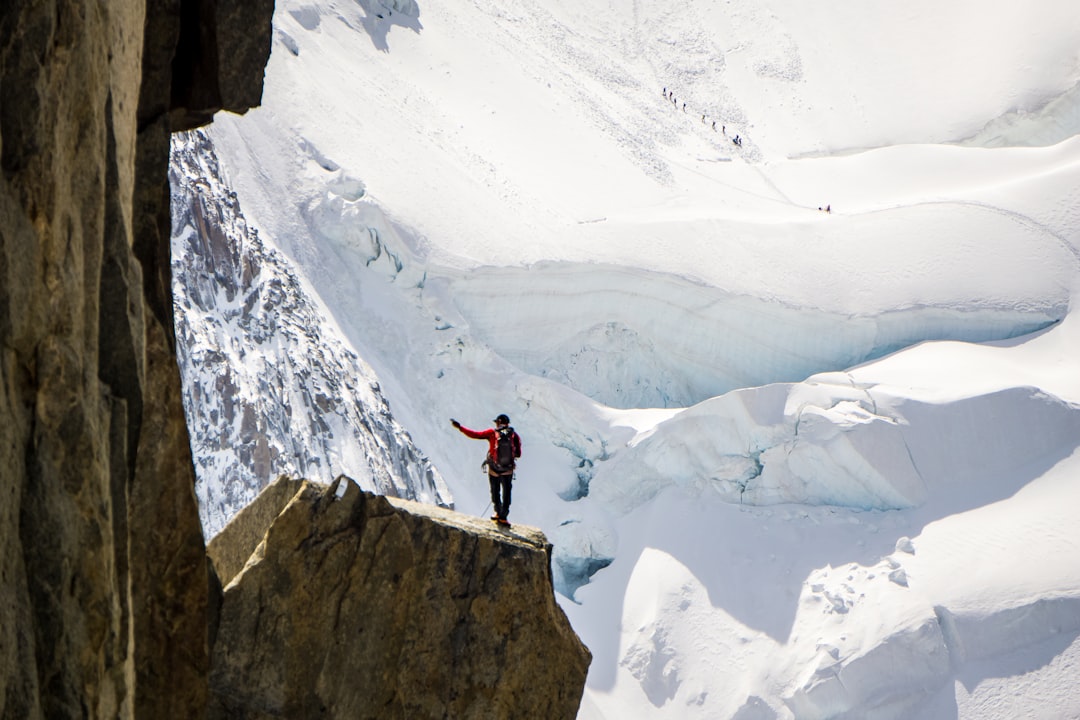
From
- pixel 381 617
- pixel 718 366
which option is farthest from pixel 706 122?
pixel 381 617

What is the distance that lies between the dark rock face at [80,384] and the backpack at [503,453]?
10.4 ft

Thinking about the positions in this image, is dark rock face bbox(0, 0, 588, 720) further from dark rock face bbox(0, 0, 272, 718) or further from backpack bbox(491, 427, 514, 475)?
backpack bbox(491, 427, 514, 475)

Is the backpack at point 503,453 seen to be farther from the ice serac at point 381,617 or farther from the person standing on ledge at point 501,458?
the ice serac at point 381,617

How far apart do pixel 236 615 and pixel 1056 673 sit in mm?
16181

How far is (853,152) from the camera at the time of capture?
120 ft

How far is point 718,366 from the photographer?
26391 mm

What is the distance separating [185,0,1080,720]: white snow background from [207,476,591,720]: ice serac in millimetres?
12345

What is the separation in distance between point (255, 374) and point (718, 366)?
361 inches

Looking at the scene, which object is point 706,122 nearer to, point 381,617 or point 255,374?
point 255,374

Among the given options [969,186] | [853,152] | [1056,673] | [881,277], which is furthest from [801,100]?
[1056,673]

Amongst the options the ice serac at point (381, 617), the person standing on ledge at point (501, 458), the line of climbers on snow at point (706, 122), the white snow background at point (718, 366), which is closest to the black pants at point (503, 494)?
the person standing on ledge at point (501, 458)

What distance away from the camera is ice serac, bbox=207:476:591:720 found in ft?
29.9

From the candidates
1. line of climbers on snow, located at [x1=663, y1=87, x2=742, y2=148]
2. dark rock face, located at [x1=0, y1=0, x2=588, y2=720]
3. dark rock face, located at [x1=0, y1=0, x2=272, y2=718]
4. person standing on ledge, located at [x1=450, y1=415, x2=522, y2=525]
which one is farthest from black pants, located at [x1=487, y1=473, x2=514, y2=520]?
line of climbers on snow, located at [x1=663, y1=87, x2=742, y2=148]

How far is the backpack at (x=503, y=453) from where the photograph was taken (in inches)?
418
